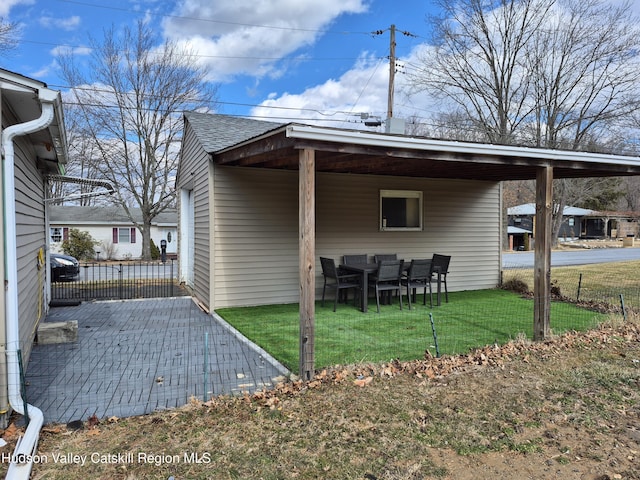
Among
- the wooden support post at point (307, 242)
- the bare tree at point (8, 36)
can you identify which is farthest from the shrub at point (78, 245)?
the wooden support post at point (307, 242)

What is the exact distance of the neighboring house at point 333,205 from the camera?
6.43m

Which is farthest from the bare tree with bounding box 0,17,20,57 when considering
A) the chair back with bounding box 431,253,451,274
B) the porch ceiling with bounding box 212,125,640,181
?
the chair back with bounding box 431,253,451,274

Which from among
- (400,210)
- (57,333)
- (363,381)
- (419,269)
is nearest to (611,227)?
(400,210)

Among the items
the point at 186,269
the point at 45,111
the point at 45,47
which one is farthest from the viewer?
the point at 45,47

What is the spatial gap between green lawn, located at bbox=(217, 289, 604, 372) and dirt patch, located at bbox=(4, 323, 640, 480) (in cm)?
73

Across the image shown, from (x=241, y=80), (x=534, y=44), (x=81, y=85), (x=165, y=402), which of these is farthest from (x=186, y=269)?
(x=534, y=44)

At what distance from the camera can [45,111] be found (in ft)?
11.8

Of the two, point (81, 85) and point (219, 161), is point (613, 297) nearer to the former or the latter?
point (219, 161)

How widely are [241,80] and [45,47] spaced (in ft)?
26.0

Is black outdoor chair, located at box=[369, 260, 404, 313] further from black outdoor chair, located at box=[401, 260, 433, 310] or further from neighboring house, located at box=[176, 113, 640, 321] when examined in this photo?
neighboring house, located at box=[176, 113, 640, 321]

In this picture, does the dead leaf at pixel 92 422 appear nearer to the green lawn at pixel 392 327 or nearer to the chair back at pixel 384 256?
the green lawn at pixel 392 327

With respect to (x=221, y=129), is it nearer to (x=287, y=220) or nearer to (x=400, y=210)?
(x=287, y=220)

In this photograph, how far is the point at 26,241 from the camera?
4996mm

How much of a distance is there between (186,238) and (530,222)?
29415 millimetres
